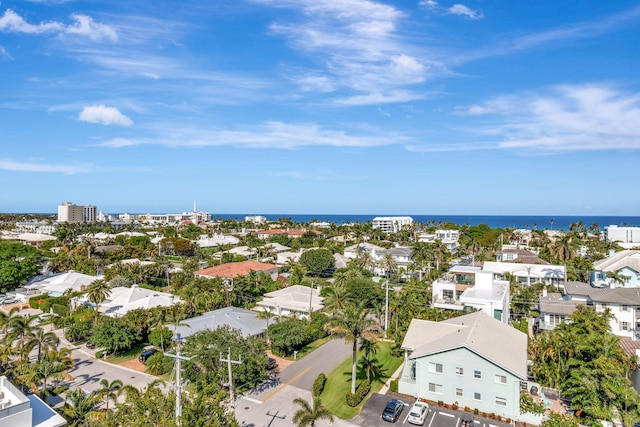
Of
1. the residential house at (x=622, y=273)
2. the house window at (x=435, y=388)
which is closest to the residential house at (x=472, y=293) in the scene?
the residential house at (x=622, y=273)

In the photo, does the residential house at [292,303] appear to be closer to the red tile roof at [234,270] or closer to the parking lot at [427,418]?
the red tile roof at [234,270]

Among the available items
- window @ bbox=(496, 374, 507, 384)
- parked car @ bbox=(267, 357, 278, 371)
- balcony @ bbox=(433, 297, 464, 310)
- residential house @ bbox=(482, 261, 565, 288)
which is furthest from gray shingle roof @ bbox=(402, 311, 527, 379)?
residential house @ bbox=(482, 261, 565, 288)

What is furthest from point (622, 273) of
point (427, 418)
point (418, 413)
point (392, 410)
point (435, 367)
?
point (392, 410)

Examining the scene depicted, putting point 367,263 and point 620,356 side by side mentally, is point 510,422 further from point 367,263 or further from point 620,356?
point 367,263

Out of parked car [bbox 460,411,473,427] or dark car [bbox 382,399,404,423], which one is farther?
dark car [bbox 382,399,404,423]

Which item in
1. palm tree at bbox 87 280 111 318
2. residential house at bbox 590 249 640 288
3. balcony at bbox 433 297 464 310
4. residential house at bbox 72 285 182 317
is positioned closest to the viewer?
palm tree at bbox 87 280 111 318

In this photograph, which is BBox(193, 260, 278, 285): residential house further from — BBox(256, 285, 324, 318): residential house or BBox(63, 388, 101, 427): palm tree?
BBox(63, 388, 101, 427): palm tree

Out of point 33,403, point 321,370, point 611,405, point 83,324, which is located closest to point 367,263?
point 321,370
